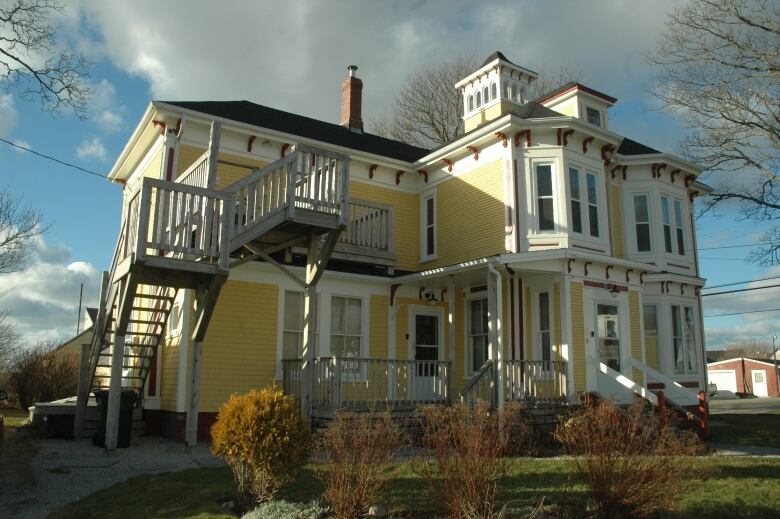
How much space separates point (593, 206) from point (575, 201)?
2.15 ft

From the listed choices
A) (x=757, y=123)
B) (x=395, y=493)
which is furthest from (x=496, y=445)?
(x=757, y=123)

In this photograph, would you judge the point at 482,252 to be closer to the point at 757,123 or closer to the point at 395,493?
the point at 757,123

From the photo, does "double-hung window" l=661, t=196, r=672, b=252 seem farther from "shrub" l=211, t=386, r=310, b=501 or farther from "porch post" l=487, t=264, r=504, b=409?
"shrub" l=211, t=386, r=310, b=501

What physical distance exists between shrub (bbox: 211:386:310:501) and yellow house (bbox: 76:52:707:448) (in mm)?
3719

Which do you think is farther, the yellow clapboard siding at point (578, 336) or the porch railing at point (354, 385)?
the yellow clapboard siding at point (578, 336)

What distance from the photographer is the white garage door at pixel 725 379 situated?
65.6m

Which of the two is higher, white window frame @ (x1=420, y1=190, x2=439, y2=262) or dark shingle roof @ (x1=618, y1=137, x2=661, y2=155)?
dark shingle roof @ (x1=618, y1=137, x2=661, y2=155)

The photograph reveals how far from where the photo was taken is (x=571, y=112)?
18625 mm

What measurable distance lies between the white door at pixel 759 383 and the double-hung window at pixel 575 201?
58051mm

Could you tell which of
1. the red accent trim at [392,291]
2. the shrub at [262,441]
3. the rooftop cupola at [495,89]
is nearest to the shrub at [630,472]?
the shrub at [262,441]

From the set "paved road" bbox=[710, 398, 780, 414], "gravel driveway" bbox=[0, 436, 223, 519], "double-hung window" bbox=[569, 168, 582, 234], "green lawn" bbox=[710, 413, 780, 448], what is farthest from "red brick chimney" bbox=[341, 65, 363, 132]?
"paved road" bbox=[710, 398, 780, 414]

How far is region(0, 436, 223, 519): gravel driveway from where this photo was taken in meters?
7.84

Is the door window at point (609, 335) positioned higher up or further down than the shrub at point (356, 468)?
higher up

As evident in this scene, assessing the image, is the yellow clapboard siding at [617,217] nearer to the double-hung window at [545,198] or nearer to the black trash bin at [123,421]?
the double-hung window at [545,198]
